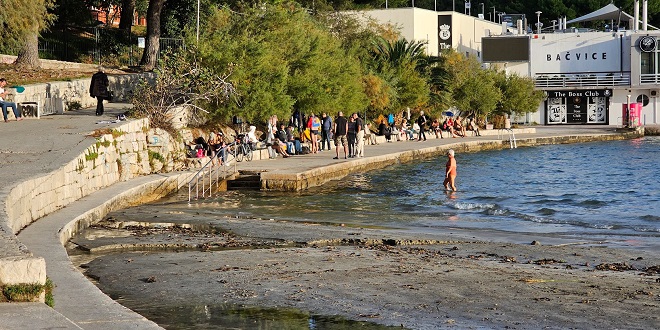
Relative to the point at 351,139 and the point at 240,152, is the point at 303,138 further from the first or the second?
the point at 240,152

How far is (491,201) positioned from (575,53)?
179 ft

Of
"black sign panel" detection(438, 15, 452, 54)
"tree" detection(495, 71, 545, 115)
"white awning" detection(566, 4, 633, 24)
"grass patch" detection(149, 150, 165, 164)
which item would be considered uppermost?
"white awning" detection(566, 4, 633, 24)

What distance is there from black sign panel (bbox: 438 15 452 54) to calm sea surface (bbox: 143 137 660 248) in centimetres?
3187

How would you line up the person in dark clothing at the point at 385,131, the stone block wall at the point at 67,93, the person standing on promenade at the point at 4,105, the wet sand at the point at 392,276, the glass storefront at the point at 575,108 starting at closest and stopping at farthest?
1. the wet sand at the point at 392,276
2. the person standing on promenade at the point at 4,105
3. the stone block wall at the point at 67,93
4. the person in dark clothing at the point at 385,131
5. the glass storefront at the point at 575,108

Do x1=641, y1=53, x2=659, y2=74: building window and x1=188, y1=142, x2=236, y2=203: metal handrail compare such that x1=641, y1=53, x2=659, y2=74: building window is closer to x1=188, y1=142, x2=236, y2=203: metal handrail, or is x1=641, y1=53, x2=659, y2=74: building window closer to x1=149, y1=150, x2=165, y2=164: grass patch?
x1=188, y1=142, x2=236, y2=203: metal handrail

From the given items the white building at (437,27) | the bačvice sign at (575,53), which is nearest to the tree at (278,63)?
the white building at (437,27)

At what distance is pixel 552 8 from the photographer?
96.7 metres

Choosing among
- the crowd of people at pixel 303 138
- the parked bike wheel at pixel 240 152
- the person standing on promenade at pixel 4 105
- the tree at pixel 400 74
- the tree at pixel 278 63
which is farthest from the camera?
the tree at pixel 400 74

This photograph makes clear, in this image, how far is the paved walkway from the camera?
8.54m

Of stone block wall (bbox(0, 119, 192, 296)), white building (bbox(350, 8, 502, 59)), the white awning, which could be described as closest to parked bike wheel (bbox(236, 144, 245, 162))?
stone block wall (bbox(0, 119, 192, 296))

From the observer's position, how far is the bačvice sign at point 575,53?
7831 centimetres

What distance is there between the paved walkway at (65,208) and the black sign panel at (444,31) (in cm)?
3328

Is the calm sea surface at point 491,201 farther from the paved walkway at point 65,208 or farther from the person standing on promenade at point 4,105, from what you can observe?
the person standing on promenade at point 4,105

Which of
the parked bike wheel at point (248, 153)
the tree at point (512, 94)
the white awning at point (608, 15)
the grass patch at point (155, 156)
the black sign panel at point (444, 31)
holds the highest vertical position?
the white awning at point (608, 15)
